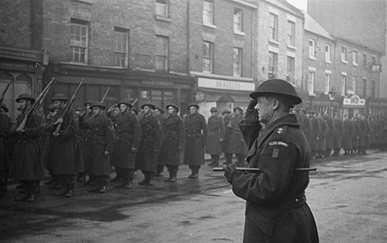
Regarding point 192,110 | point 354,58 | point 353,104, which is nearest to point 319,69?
point 353,104

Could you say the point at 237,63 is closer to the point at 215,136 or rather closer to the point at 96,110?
the point at 215,136

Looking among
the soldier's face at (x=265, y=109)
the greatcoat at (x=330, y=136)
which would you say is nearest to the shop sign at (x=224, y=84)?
the greatcoat at (x=330, y=136)

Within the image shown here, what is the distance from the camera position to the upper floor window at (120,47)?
62.4ft

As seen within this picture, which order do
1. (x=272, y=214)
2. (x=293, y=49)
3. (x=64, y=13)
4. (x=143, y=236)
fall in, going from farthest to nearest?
1. (x=293, y=49)
2. (x=64, y=13)
3. (x=143, y=236)
4. (x=272, y=214)

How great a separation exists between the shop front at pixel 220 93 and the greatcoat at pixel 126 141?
35.8 ft

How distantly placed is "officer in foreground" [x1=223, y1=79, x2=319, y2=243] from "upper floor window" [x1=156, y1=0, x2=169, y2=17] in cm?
1799

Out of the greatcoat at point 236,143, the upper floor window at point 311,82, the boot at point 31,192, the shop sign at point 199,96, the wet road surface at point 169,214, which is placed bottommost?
the wet road surface at point 169,214

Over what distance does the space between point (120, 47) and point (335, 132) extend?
10.1m

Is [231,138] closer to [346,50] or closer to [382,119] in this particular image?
[382,119]

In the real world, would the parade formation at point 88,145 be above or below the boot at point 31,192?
above

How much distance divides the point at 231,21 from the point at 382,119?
33.6ft

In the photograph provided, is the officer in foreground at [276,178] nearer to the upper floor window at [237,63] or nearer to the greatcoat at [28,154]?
the greatcoat at [28,154]

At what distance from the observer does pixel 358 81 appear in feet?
133

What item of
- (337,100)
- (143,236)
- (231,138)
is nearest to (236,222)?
(143,236)
